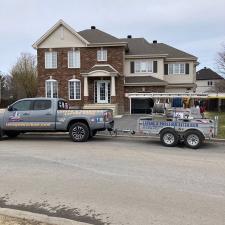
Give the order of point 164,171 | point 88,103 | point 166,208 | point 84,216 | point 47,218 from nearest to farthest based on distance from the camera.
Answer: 1. point 47,218
2. point 84,216
3. point 166,208
4. point 164,171
5. point 88,103

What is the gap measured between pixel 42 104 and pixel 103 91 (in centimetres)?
1868

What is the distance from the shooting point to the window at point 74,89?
3397cm

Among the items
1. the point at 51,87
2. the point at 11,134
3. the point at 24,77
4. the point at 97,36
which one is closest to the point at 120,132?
the point at 11,134

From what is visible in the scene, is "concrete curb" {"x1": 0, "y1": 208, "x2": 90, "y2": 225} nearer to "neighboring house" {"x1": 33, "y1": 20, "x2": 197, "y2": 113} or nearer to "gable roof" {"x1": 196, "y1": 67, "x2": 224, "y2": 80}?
"neighboring house" {"x1": 33, "y1": 20, "x2": 197, "y2": 113}

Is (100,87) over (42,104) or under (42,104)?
over

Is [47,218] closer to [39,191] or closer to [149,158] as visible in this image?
[39,191]

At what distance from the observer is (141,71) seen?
35.2m

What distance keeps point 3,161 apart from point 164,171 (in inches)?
192

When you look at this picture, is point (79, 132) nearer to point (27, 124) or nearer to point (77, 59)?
point (27, 124)

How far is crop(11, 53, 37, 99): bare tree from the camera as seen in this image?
61969 millimetres

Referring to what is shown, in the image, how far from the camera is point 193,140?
43.2ft

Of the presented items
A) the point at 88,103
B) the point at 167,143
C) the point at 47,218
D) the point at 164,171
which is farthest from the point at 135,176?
the point at 88,103

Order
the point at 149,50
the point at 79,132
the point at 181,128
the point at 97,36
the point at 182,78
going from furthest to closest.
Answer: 1. the point at 182,78
2. the point at 149,50
3. the point at 97,36
4. the point at 79,132
5. the point at 181,128

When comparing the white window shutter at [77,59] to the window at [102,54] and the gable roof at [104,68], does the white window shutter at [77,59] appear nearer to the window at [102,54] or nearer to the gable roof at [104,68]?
the gable roof at [104,68]
